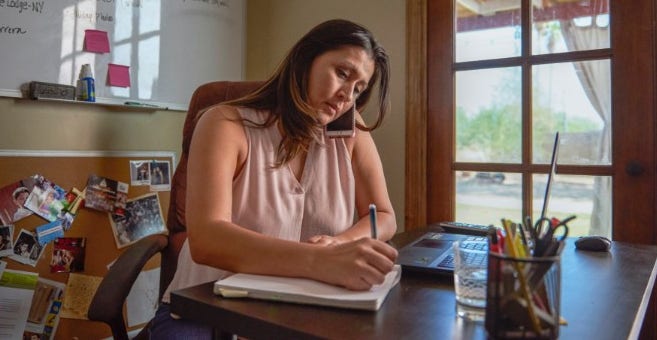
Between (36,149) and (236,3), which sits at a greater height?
(236,3)

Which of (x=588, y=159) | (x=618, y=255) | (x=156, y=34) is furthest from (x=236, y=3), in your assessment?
(x=618, y=255)

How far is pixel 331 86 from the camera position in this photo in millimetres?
1124

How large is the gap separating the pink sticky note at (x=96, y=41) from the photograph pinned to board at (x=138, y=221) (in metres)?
0.58

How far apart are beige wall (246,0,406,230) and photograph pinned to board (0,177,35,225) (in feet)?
3.90

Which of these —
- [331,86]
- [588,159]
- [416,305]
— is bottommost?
[416,305]

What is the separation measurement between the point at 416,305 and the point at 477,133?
137cm

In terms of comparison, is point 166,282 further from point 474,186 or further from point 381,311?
point 474,186

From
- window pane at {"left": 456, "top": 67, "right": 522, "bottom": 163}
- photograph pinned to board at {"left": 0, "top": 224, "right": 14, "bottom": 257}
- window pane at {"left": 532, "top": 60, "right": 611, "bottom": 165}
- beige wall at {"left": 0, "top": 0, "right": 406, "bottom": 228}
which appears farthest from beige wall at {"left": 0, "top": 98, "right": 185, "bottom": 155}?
window pane at {"left": 532, "top": 60, "right": 611, "bottom": 165}

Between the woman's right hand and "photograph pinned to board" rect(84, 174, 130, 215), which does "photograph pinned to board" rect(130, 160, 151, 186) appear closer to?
"photograph pinned to board" rect(84, 174, 130, 215)

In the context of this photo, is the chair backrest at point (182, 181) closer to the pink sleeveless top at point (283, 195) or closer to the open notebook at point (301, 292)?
the pink sleeveless top at point (283, 195)

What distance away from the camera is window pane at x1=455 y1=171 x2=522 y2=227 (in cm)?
184

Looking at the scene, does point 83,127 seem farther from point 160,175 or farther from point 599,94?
point 599,94

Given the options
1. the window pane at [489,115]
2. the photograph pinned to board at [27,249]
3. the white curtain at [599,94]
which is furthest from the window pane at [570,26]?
the photograph pinned to board at [27,249]

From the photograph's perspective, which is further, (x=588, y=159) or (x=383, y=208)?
(x=588, y=159)
